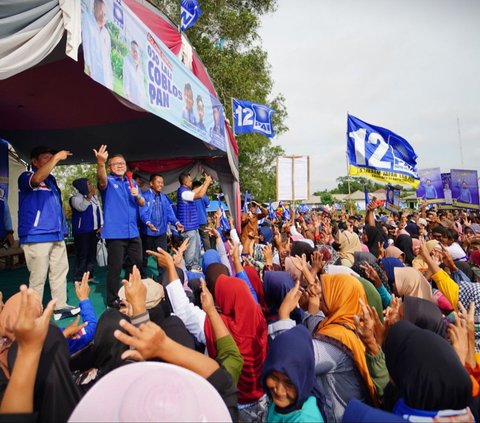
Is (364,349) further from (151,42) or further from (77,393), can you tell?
(151,42)

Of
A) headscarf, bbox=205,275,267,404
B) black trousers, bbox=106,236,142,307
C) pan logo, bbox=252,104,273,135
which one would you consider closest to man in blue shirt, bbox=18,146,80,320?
black trousers, bbox=106,236,142,307

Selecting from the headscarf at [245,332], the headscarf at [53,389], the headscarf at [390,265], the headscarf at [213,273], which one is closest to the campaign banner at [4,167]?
the headscarf at [213,273]

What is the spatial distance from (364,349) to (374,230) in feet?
15.0

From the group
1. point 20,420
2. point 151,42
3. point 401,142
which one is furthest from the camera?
point 401,142

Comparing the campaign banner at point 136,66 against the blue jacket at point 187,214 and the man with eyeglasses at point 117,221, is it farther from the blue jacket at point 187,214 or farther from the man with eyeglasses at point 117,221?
the blue jacket at point 187,214

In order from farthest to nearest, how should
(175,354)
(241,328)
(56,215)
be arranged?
(56,215) → (241,328) → (175,354)

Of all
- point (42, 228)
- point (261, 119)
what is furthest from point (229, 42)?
point (42, 228)

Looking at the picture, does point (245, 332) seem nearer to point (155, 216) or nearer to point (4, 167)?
point (155, 216)

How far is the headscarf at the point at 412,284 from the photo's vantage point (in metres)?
2.75

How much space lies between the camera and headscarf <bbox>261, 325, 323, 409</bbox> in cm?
133

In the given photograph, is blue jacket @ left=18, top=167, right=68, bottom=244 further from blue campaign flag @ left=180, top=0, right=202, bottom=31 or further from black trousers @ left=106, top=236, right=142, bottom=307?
blue campaign flag @ left=180, top=0, right=202, bottom=31

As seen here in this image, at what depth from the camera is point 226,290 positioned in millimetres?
1934

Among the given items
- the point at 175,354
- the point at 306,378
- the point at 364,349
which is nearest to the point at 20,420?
the point at 175,354

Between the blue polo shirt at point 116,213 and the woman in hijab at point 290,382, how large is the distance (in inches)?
101
